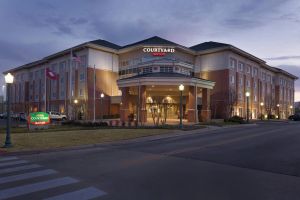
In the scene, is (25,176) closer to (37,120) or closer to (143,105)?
(37,120)

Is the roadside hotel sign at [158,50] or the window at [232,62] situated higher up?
the roadside hotel sign at [158,50]

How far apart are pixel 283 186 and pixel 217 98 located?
4693cm

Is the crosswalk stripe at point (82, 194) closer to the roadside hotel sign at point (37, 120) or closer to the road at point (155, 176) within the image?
the road at point (155, 176)

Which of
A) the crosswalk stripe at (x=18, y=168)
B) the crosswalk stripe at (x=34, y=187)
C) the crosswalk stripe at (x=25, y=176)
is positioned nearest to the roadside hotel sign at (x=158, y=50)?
the crosswalk stripe at (x=18, y=168)

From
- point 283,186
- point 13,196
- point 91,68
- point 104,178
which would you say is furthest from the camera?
point 91,68

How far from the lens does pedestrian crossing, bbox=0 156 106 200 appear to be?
20.1ft

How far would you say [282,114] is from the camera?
83.5 metres

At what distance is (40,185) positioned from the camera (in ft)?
22.7

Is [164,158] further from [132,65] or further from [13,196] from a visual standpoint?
[132,65]

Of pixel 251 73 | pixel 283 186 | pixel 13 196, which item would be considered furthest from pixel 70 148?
pixel 251 73

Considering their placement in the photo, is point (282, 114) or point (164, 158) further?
point (282, 114)

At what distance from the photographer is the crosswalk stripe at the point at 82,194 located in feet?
19.5

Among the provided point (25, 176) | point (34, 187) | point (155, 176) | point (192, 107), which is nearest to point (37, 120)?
point (25, 176)

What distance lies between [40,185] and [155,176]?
3.22 meters
